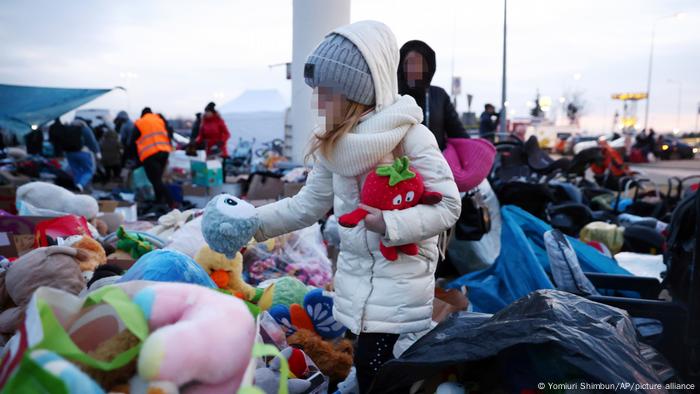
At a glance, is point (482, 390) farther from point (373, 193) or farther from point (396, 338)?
point (373, 193)

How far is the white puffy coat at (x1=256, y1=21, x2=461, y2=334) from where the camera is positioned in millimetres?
1989

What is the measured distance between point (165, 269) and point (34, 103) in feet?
21.2

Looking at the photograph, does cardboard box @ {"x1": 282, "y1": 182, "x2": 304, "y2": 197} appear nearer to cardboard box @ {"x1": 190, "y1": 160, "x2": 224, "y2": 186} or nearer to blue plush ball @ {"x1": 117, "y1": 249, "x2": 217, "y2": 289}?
cardboard box @ {"x1": 190, "y1": 160, "x2": 224, "y2": 186}

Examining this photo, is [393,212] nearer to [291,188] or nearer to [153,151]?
[291,188]

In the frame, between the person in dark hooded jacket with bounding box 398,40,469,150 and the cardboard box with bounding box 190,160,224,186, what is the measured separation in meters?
5.74

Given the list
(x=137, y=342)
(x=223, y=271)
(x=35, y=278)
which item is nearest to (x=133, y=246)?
(x=223, y=271)

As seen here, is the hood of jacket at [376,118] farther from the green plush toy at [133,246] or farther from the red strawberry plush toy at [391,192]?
the green plush toy at [133,246]

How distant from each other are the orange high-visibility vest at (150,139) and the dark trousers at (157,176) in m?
0.08

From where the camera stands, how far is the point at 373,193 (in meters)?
1.94

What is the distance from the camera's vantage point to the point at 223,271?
10.9 feet

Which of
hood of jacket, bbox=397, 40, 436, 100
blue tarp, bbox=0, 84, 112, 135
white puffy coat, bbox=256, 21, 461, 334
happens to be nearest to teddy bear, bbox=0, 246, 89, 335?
white puffy coat, bbox=256, 21, 461, 334

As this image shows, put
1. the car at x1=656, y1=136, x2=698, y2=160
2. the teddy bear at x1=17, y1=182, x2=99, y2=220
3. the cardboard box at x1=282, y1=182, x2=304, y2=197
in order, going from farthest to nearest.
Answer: the car at x1=656, y1=136, x2=698, y2=160 → the cardboard box at x1=282, y1=182, x2=304, y2=197 → the teddy bear at x1=17, y1=182, x2=99, y2=220

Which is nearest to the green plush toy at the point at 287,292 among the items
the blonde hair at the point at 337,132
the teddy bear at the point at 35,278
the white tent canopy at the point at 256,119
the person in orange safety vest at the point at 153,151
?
the teddy bear at the point at 35,278

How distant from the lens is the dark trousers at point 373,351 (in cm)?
211
